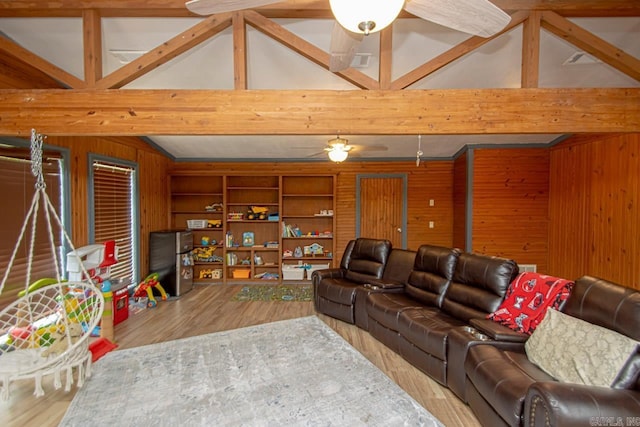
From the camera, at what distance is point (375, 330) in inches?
132

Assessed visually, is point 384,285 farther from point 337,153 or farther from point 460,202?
point 460,202

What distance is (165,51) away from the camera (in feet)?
8.42

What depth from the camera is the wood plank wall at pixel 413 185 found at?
597 centimetres

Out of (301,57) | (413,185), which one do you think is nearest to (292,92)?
(301,57)

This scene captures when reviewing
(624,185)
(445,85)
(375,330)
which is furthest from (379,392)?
(624,185)

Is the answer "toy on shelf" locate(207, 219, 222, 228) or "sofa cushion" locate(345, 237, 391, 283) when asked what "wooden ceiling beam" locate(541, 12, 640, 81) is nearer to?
"sofa cushion" locate(345, 237, 391, 283)

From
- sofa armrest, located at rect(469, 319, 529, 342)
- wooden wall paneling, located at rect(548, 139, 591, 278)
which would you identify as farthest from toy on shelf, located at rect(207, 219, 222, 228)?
wooden wall paneling, located at rect(548, 139, 591, 278)

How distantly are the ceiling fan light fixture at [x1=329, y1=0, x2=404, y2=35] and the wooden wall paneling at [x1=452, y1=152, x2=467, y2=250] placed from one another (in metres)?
4.49

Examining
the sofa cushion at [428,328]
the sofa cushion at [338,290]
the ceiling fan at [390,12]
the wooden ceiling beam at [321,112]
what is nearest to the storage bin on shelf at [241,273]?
the sofa cushion at [338,290]

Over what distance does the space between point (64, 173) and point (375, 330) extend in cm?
389

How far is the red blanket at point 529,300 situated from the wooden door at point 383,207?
11.3 feet

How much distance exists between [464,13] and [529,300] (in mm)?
2081

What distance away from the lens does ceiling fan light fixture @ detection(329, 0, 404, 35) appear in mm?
1360

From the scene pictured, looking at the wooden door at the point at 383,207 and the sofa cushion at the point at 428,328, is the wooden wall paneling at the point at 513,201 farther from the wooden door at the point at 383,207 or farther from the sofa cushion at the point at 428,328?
the sofa cushion at the point at 428,328
